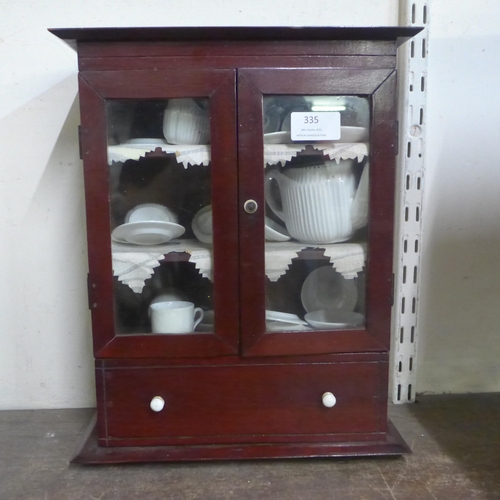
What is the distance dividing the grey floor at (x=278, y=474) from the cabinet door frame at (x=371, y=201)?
9.6 inches

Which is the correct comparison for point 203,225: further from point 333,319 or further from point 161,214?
point 333,319

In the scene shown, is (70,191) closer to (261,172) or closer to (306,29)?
(261,172)

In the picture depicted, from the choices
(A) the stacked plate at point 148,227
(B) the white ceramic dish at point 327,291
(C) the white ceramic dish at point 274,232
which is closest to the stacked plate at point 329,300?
(B) the white ceramic dish at point 327,291

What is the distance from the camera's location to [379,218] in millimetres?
954

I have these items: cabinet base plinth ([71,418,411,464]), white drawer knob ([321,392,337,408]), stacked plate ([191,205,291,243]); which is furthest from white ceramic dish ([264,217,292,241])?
cabinet base plinth ([71,418,411,464])

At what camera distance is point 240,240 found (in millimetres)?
939

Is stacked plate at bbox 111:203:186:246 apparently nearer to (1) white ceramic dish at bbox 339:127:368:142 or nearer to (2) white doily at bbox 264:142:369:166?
(2) white doily at bbox 264:142:369:166

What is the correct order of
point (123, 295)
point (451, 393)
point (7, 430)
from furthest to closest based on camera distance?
point (451, 393) → point (7, 430) → point (123, 295)

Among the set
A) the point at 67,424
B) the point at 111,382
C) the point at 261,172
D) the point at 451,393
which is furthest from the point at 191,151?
the point at 451,393

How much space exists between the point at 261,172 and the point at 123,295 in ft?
1.27

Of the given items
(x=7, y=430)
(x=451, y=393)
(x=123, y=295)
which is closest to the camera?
(x=123, y=295)

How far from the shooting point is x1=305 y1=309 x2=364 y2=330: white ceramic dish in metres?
0.99

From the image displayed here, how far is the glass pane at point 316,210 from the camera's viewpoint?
933 mm

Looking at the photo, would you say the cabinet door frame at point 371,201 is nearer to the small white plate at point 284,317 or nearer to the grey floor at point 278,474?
the small white plate at point 284,317
